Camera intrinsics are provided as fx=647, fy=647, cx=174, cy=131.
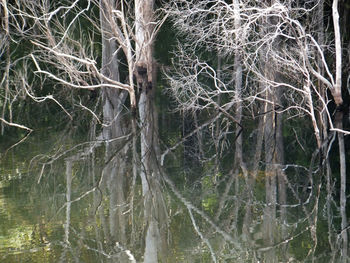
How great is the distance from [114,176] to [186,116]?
6.75 meters

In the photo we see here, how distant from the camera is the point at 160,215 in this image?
9.11 m

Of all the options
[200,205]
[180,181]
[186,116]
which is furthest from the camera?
[186,116]

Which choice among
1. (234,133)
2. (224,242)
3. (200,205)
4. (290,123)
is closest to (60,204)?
(200,205)

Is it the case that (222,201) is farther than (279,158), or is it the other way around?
(279,158)

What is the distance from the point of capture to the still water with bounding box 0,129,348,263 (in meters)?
7.62

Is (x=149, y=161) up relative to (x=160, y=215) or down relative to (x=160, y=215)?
up

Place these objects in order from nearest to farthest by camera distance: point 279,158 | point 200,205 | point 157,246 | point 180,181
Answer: point 157,246
point 200,205
point 180,181
point 279,158

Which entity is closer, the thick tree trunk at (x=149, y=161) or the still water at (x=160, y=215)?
the still water at (x=160, y=215)

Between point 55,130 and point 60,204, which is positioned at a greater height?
point 55,130

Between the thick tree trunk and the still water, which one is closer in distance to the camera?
the still water

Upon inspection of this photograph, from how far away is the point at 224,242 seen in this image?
314 inches

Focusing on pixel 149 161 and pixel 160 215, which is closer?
pixel 160 215

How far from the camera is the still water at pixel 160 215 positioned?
300 inches

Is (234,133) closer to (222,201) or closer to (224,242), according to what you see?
(222,201)
